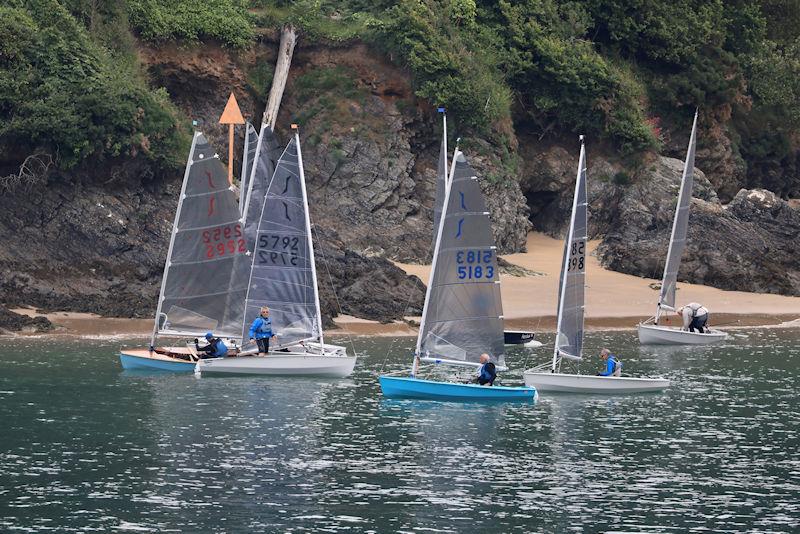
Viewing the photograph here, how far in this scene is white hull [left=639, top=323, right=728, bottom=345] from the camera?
64312mm

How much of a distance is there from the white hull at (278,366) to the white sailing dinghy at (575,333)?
6908 mm

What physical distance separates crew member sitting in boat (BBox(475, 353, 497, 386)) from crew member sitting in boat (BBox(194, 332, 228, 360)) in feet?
32.3

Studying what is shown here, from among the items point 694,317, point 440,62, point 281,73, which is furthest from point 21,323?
point 694,317

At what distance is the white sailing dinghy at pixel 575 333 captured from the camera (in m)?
49.0

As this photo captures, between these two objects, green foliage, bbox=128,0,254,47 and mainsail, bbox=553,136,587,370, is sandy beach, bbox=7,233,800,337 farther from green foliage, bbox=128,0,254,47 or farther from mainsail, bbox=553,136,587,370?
green foliage, bbox=128,0,254,47

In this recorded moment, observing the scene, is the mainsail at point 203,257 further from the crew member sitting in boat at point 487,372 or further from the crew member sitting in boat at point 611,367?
the crew member sitting in boat at point 611,367

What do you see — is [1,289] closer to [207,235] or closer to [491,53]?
[207,235]

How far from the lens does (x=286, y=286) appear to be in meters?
53.0

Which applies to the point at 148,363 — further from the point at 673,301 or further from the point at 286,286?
the point at 673,301

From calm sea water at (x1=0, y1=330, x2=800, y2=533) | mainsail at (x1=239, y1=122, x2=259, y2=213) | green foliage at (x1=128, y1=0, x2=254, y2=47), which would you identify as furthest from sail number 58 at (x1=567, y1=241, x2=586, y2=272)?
green foliage at (x1=128, y1=0, x2=254, y2=47)

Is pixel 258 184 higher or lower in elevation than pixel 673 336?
higher

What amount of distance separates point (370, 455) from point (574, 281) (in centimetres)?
1362

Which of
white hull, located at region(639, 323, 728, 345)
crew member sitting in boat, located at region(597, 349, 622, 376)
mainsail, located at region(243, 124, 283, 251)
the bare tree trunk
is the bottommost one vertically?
crew member sitting in boat, located at region(597, 349, 622, 376)

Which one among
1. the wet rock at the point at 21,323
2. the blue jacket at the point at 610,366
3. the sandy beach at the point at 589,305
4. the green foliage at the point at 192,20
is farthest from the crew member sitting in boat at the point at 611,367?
the green foliage at the point at 192,20
